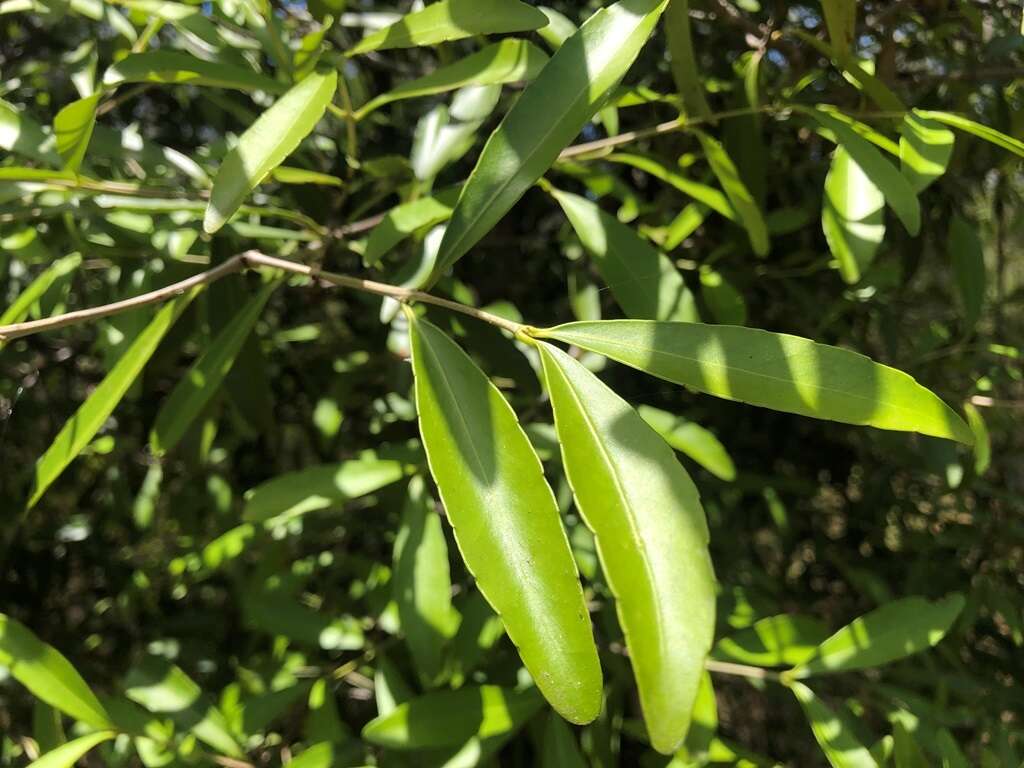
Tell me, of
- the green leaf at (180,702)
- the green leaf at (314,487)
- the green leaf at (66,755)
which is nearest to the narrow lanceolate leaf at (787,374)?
the green leaf at (314,487)

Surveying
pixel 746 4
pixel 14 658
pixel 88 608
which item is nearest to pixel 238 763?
pixel 14 658

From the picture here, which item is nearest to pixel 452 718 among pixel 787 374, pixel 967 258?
pixel 787 374

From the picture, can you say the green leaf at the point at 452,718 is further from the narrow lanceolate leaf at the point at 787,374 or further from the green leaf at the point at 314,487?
the narrow lanceolate leaf at the point at 787,374

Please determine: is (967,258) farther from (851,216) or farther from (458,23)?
(458,23)

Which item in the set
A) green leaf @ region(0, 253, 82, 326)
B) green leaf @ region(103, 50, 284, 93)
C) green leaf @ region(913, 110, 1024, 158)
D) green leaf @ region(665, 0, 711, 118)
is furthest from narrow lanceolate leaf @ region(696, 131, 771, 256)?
green leaf @ region(0, 253, 82, 326)

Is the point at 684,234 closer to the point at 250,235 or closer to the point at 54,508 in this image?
the point at 250,235

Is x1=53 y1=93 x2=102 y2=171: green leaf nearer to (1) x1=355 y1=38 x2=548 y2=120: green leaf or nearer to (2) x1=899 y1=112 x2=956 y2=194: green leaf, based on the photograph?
(1) x1=355 y1=38 x2=548 y2=120: green leaf
